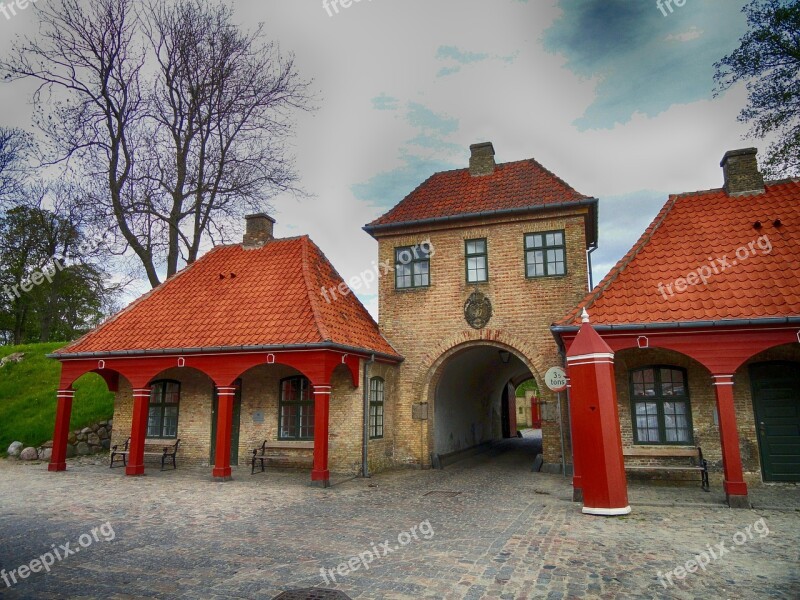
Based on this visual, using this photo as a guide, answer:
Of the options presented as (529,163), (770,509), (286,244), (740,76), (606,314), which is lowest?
(770,509)

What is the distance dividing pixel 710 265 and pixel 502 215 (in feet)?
18.5

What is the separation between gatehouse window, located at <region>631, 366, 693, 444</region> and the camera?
12.3 metres

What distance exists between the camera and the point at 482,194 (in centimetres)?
1678

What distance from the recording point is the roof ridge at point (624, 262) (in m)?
12.2

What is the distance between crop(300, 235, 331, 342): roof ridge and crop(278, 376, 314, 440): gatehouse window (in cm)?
230

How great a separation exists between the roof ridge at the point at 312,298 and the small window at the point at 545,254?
610cm

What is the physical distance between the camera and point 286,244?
1781cm

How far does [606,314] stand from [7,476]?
1520 centimetres

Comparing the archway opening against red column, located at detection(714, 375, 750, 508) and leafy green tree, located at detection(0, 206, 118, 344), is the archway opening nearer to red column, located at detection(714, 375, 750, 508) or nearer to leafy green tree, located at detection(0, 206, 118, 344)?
red column, located at detection(714, 375, 750, 508)

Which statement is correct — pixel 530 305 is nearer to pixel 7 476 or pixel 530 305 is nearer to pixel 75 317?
pixel 7 476

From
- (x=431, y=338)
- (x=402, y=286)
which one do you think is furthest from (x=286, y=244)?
(x=431, y=338)

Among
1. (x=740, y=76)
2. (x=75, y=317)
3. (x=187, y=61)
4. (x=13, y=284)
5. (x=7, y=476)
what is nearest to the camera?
(x=7, y=476)

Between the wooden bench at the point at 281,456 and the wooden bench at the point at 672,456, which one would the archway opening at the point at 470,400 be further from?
the wooden bench at the point at 672,456

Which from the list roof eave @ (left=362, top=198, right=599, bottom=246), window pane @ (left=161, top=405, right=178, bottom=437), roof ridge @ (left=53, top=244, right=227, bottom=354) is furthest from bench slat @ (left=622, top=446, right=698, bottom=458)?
roof ridge @ (left=53, top=244, right=227, bottom=354)
